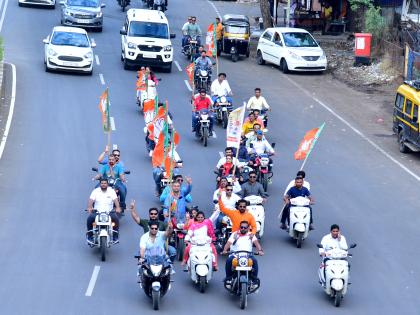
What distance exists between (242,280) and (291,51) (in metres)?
25.0

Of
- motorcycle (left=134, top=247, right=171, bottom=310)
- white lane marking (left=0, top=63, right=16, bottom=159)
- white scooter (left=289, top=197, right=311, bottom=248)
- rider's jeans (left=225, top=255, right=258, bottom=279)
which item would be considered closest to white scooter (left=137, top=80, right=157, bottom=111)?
white lane marking (left=0, top=63, right=16, bottom=159)

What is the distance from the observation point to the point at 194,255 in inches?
830

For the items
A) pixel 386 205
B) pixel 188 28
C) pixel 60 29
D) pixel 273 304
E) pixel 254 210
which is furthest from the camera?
pixel 188 28

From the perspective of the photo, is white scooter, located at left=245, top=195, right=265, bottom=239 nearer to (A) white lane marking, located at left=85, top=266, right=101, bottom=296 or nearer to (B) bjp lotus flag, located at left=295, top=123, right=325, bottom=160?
(B) bjp lotus flag, located at left=295, top=123, right=325, bottom=160

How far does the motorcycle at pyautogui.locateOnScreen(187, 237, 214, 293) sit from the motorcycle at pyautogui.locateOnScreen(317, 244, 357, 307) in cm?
207

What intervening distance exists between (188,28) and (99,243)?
23751 mm

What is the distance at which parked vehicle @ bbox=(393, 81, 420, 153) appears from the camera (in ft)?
103

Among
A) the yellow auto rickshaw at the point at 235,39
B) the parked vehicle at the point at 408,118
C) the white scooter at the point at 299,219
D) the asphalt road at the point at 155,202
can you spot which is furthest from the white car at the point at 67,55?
the white scooter at the point at 299,219

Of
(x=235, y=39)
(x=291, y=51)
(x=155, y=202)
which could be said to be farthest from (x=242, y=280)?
(x=235, y=39)

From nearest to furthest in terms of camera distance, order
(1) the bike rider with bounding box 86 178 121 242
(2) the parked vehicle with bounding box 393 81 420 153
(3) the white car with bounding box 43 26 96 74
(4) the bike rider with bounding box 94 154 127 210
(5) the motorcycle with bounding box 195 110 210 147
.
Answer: (1) the bike rider with bounding box 86 178 121 242 → (4) the bike rider with bounding box 94 154 127 210 → (2) the parked vehicle with bounding box 393 81 420 153 → (5) the motorcycle with bounding box 195 110 210 147 → (3) the white car with bounding box 43 26 96 74

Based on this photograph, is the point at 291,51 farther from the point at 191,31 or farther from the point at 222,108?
the point at 222,108

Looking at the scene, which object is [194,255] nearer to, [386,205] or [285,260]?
[285,260]

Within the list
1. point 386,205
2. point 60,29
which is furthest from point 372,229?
point 60,29

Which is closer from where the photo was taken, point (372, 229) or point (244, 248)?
point (244, 248)
